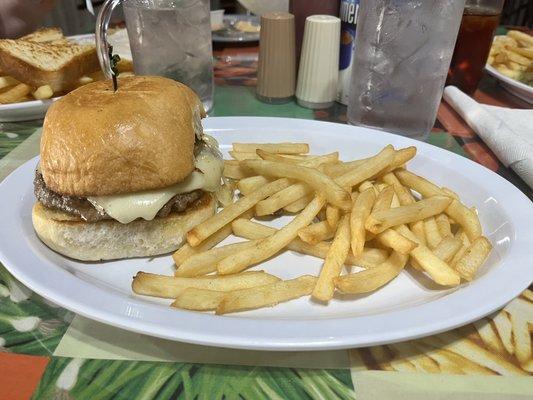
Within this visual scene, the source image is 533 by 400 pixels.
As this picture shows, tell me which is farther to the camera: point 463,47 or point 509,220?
point 463,47

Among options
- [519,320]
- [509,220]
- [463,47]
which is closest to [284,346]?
[519,320]

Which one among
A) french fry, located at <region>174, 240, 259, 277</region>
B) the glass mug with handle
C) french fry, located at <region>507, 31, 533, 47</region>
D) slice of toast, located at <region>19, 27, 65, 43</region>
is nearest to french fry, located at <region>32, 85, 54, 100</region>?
the glass mug with handle

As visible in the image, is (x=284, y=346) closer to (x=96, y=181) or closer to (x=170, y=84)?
(x=96, y=181)

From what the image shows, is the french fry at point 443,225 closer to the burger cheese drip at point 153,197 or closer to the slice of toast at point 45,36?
the burger cheese drip at point 153,197

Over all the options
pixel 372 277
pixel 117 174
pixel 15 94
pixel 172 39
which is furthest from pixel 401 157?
pixel 15 94

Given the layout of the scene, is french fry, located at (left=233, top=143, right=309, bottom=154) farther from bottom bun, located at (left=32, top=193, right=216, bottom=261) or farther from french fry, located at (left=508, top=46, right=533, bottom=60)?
french fry, located at (left=508, top=46, right=533, bottom=60)

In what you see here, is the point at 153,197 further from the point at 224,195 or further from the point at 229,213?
the point at 224,195

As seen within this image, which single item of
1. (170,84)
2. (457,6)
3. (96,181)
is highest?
(457,6)
